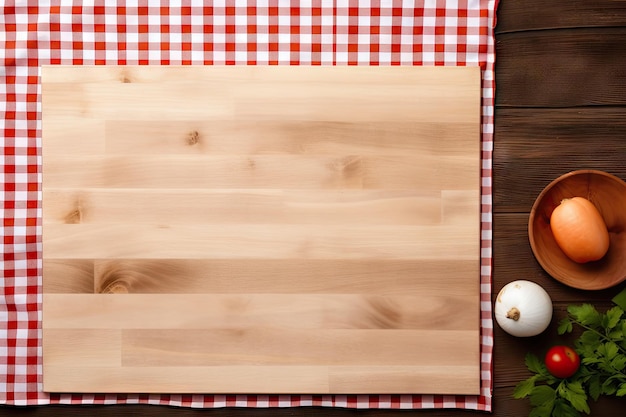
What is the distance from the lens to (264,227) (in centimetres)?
91

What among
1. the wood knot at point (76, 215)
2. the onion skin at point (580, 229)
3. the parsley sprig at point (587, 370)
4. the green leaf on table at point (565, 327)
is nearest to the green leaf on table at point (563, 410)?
the parsley sprig at point (587, 370)

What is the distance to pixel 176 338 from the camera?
916 millimetres

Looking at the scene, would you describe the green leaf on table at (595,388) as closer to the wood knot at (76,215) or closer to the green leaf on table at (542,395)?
the green leaf on table at (542,395)

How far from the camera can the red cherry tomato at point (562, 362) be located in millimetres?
885

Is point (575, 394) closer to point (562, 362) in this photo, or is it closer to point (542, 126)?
point (562, 362)

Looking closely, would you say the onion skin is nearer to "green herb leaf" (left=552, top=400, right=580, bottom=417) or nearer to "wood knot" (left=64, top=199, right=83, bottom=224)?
"green herb leaf" (left=552, top=400, right=580, bottom=417)

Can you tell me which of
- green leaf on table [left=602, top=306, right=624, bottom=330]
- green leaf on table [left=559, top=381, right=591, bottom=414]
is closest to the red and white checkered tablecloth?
green leaf on table [left=559, top=381, right=591, bottom=414]

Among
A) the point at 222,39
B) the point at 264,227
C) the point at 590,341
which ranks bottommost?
the point at 590,341

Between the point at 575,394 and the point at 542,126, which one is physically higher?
the point at 542,126

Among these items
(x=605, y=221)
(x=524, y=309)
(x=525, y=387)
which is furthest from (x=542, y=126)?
(x=525, y=387)

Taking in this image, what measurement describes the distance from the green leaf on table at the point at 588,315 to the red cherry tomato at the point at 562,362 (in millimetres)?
54

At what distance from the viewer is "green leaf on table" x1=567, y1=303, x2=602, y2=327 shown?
2.89 feet

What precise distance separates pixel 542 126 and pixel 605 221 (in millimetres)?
185

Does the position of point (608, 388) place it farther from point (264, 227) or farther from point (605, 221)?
point (264, 227)
